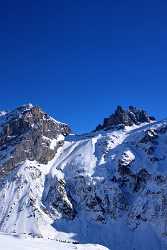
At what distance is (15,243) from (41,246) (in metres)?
9.69

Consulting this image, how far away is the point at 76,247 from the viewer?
160 metres

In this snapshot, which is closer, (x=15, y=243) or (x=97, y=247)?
(x=15, y=243)

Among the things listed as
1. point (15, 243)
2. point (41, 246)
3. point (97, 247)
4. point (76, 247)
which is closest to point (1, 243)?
point (15, 243)

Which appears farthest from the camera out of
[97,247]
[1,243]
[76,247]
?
[97,247]

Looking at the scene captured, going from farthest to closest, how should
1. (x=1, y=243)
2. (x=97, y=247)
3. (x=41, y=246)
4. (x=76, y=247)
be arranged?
1. (x=97, y=247)
2. (x=76, y=247)
3. (x=41, y=246)
4. (x=1, y=243)

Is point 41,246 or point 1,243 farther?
point 41,246

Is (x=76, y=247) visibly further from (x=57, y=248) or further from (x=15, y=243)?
(x=15, y=243)

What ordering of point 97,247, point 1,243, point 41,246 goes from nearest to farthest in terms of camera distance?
point 1,243 < point 41,246 < point 97,247

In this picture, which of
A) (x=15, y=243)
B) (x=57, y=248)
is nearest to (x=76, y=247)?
(x=57, y=248)

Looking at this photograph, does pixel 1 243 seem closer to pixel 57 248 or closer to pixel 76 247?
pixel 57 248

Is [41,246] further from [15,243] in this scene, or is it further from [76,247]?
[76,247]

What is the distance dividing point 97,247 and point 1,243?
176 ft

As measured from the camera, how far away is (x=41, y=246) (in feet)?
463

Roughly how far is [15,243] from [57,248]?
15.1 m
